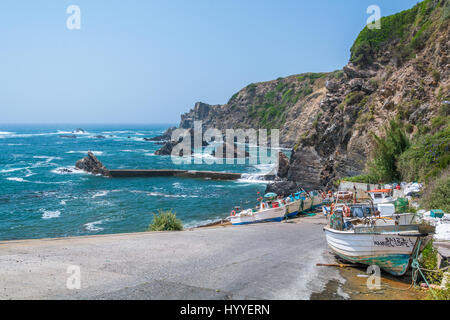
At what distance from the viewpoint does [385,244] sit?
8773 millimetres

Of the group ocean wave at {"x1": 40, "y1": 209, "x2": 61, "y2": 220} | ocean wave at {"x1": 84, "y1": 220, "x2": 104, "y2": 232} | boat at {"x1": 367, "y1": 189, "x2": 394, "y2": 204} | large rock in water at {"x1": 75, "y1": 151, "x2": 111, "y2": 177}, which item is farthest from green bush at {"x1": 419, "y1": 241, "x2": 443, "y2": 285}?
large rock in water at {"x1": 75, "y1": 151, "x2": 111, "y2": 177}

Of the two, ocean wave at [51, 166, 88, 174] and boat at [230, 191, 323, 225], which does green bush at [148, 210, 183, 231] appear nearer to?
boat at [230, 191, 323, 225]

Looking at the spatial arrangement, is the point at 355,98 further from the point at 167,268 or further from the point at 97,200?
the point at 167,268

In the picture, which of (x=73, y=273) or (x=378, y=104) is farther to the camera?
(x=378, y=104)

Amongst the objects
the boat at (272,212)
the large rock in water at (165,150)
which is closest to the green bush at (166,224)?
the boat at (272,212)

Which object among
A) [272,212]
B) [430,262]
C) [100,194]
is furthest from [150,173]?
[430,262]

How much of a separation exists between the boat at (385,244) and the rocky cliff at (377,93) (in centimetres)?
2125

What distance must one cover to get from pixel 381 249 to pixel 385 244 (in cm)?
22

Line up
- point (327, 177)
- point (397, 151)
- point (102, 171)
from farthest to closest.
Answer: point (102, 171) < point (327, 177) < point (397, 151)

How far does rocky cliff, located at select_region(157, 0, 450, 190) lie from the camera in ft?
94.5
